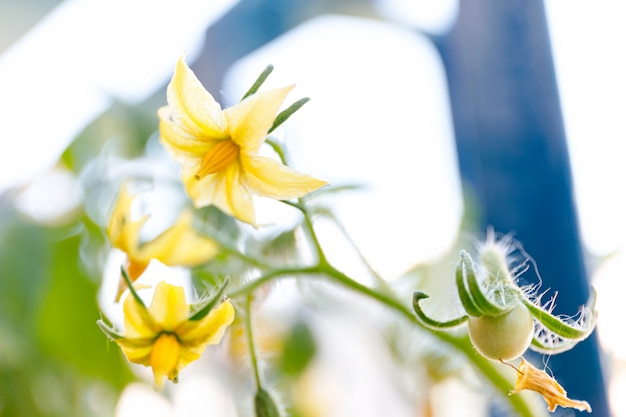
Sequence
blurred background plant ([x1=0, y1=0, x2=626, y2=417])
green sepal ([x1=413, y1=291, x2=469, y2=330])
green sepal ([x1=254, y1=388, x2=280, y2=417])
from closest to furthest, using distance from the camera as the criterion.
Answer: green sepal ([x1=413, y1=291, x2=469, y2=330]) < green sepal ([x1=254, y1=388, x2=280, y2=417]) < blurred background plant ([x1=0, y1=0, x2=626, y2=417])

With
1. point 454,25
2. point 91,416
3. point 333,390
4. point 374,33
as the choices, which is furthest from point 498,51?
point 91,416

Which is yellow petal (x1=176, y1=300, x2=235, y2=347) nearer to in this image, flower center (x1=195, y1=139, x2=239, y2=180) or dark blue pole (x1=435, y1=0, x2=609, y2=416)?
flower center (x1=195, y1=139, x2=239, y2=180)

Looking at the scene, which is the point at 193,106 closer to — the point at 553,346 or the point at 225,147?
the point at 225,147

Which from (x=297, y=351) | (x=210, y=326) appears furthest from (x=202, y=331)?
(x=297, y=351)

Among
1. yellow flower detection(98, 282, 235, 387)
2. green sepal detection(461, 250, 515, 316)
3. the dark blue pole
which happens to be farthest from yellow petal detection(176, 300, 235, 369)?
the dark blue pole

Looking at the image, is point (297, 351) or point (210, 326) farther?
point (297, 351)
